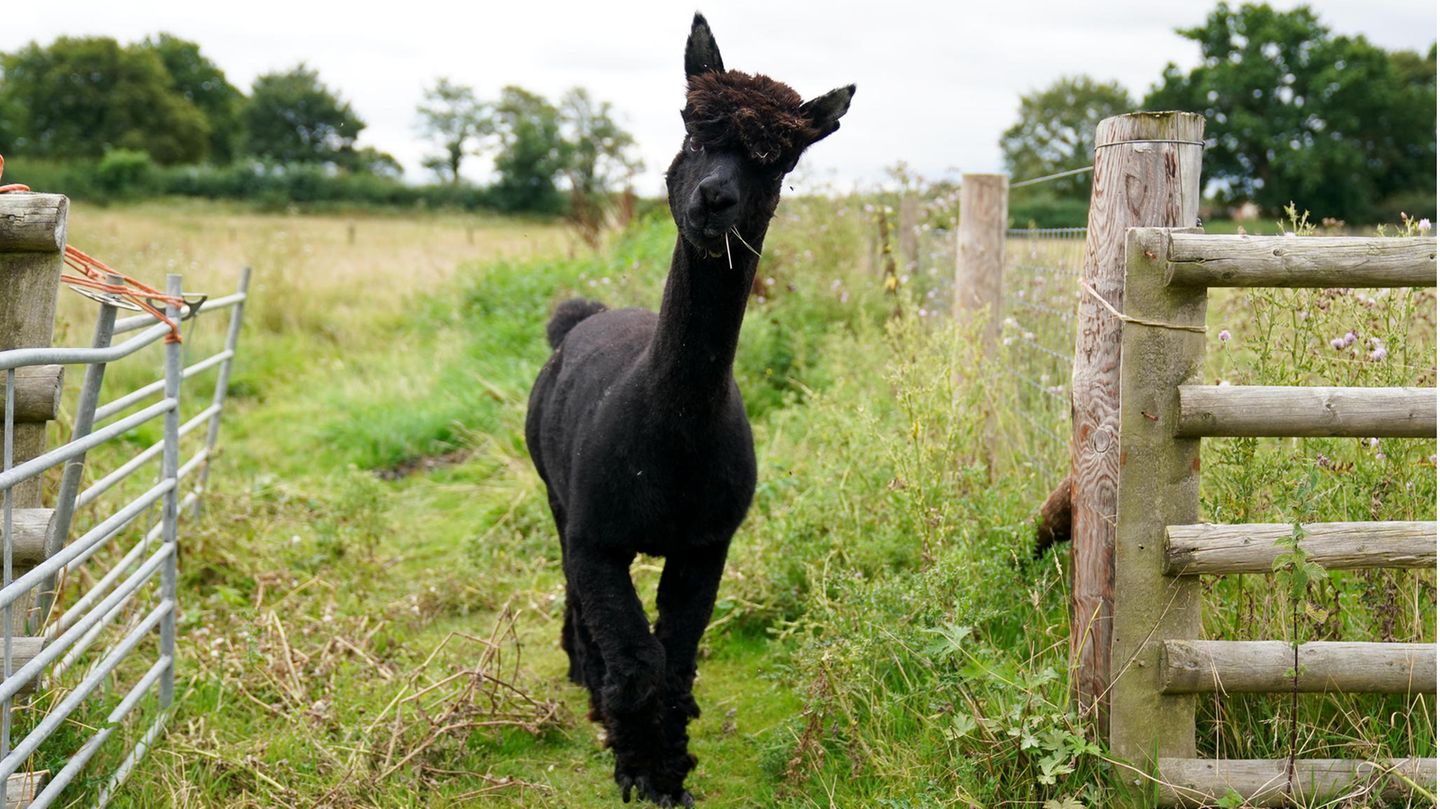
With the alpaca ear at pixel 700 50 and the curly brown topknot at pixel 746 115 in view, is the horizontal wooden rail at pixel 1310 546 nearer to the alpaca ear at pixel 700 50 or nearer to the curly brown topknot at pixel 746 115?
the curly brown topknot at pixel 746 115

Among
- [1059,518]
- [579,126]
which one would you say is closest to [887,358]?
[1059,518]

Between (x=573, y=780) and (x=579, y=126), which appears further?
(x=579, y=126)

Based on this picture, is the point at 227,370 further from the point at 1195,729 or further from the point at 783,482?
the point at 1195,729

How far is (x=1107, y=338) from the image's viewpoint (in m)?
3.21

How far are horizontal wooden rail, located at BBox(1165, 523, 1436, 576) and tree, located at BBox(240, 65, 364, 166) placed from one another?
77.5 m

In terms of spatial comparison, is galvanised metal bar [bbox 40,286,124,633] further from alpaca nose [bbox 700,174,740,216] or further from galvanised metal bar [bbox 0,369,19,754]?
alpaca nose [bbox 700,174,740,216]

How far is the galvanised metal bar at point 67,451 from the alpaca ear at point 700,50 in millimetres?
2187

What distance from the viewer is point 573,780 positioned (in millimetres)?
4047

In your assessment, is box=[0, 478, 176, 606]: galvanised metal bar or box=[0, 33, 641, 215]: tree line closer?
box=[0, 478, 176, 606]: galvanised metal bar

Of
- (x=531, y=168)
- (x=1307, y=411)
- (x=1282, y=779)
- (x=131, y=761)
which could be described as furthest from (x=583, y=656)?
(x=531, y=168)

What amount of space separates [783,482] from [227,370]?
146 inches

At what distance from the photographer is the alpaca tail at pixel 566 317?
5379 millimetres

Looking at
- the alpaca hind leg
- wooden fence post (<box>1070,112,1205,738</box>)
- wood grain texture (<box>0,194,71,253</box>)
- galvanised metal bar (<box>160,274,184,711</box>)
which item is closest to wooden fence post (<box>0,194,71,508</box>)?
wood grain texture (<box>0,194,71,253</box>)

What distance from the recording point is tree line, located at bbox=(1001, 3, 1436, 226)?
4494cm
